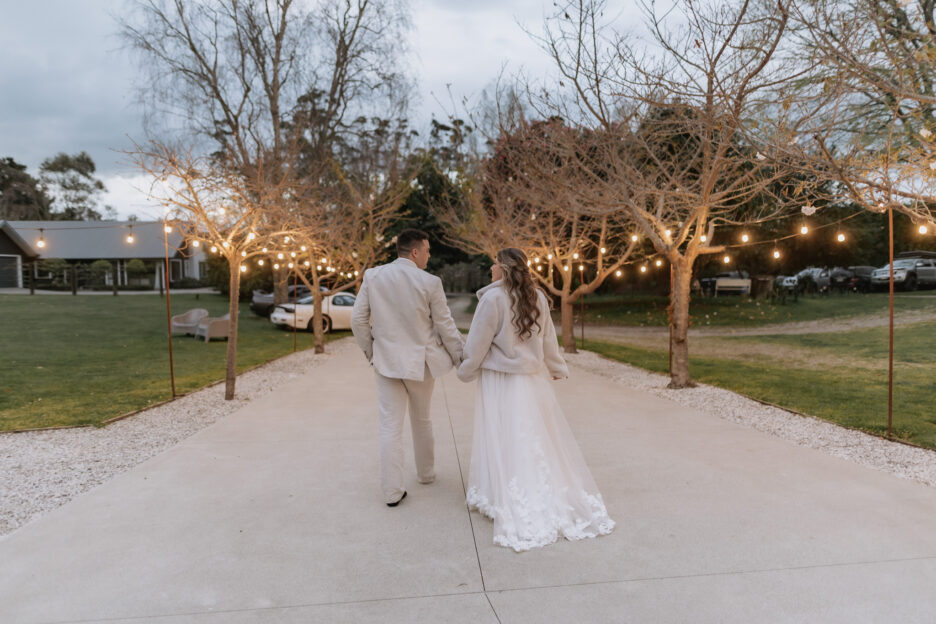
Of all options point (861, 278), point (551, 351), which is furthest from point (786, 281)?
point (551, 351)

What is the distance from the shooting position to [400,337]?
399 cm

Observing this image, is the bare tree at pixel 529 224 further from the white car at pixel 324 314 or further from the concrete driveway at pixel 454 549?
the concrete driveway at pixel 454 549

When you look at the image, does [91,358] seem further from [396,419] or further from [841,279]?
[841,279]

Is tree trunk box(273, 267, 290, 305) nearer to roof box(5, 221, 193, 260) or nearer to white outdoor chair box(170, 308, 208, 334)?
white outdoor chair box(170, 308, 208, 334)

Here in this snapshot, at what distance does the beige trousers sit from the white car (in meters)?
16.3

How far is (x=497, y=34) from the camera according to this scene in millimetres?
8906

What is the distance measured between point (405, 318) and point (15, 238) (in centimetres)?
1718

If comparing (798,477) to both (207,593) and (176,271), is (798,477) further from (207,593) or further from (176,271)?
(176,271)

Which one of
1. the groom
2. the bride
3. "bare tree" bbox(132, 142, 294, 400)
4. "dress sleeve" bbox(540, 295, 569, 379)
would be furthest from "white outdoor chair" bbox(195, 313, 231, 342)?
"dress sleeve" bbox(540, 295, 569, 379)

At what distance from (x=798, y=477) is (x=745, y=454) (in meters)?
0.70

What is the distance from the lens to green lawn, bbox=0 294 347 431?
811 cm

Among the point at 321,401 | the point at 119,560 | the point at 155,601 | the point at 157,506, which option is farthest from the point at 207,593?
the point at 321,401

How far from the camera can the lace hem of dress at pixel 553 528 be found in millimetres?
3363

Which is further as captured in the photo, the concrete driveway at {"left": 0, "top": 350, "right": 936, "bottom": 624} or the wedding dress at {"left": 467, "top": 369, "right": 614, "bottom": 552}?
the wedding dress at {"left": 467, "top": 369, "right": 614, "bottom": 552}
